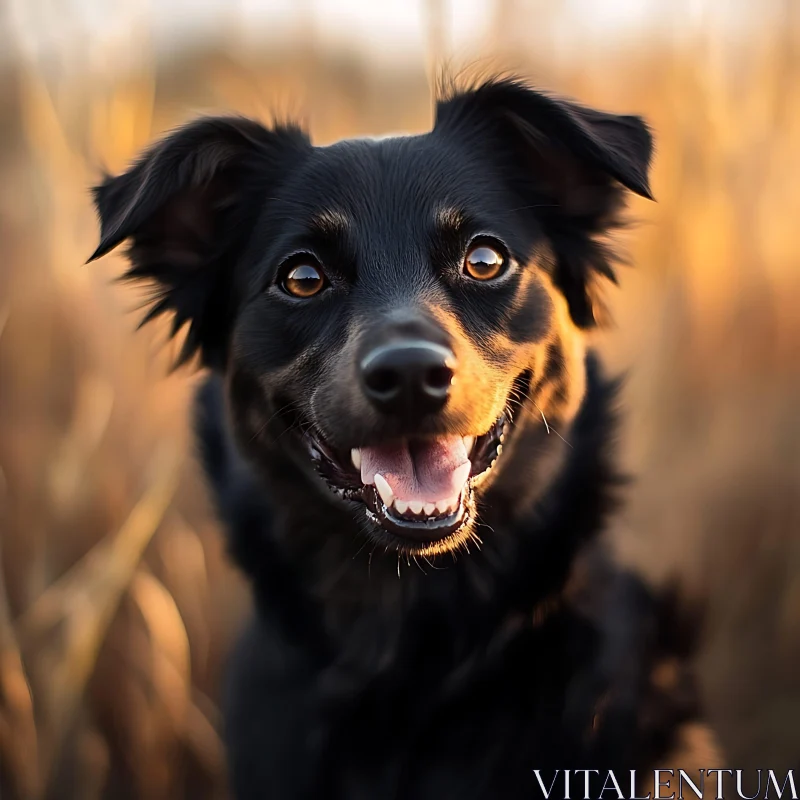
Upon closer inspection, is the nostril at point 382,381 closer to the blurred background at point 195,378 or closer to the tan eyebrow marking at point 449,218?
the tan eyebrow marking at point 449,218

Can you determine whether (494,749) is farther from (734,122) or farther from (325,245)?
(734,122)

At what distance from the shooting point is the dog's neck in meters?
2.09

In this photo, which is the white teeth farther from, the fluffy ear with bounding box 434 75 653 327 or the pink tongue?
the fluffy ear with bounding box 434 75 653 327

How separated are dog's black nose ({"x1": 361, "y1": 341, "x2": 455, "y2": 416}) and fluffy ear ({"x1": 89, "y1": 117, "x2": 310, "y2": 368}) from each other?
69 cm

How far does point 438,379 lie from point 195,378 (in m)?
1.15

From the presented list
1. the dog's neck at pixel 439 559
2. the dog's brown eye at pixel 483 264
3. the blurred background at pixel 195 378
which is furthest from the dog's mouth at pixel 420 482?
the blurred background at pixel 195 378

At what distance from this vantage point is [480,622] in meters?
2.07

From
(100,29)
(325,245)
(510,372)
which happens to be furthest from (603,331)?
(100,29)

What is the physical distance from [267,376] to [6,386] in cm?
140

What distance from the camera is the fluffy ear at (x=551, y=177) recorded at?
2.20 meters

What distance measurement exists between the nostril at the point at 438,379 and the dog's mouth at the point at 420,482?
16cm

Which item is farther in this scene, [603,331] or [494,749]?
[603,331]

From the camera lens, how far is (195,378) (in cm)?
Result: 260

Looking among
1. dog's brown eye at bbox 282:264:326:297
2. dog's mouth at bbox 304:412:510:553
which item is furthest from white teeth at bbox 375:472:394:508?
dog's brown eye at bbox 282:264:326:297
